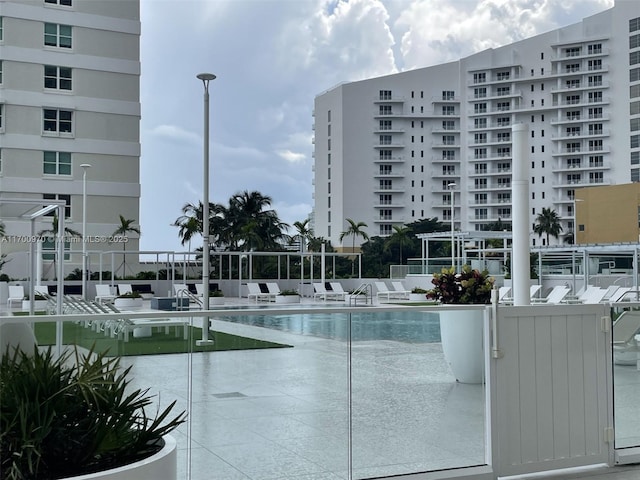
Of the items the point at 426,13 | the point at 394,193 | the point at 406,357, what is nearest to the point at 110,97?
the point at 406,357

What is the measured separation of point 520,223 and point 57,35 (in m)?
48.4

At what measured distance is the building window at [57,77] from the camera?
1911 inches

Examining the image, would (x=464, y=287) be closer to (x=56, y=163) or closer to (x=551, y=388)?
(x=551, y=388)

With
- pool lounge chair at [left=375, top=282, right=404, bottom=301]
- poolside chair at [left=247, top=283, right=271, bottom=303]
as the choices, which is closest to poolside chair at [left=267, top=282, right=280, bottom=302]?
poolside chair at [left=247, top=283, right=271, bottom=303]

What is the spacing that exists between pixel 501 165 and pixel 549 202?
9.14 m

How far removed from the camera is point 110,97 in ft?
165

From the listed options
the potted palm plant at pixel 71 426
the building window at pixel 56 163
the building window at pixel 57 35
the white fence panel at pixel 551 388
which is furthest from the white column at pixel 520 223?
the building window at pixel 57 35

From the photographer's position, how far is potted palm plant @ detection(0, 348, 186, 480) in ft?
11.0

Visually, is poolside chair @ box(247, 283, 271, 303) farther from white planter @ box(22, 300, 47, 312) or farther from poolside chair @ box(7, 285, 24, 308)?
poolside chair @ box(7, 285, 24, 308)

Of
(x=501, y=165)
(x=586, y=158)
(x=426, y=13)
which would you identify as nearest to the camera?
(x=586, y=158)

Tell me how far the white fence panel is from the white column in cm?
129

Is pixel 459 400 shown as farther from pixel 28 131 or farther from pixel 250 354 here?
pixel 28 131

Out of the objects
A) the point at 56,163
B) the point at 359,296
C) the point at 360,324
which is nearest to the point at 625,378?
the point at 360,324

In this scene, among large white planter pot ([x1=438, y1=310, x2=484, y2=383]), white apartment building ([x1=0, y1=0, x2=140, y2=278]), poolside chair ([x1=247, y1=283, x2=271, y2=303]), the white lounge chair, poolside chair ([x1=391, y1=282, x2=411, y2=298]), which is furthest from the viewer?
white apartment building ([x1=0, y1=0, x2=140, y2=278])
